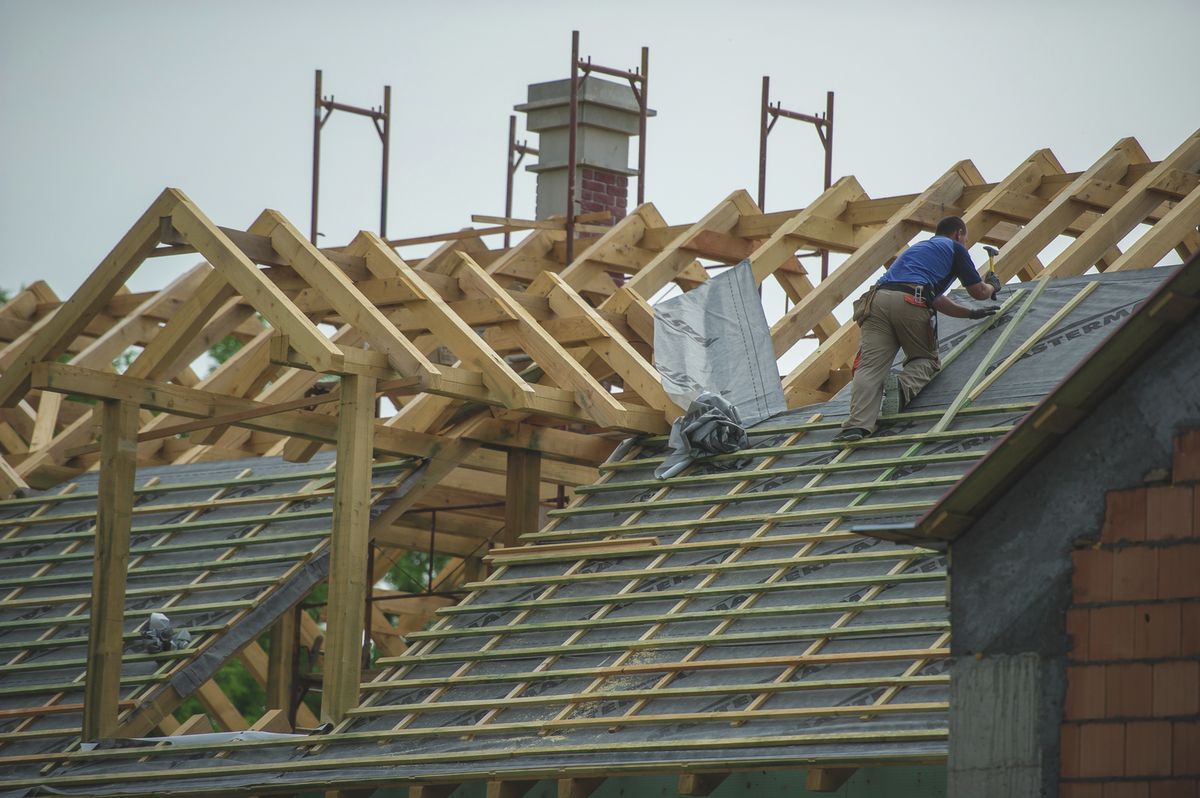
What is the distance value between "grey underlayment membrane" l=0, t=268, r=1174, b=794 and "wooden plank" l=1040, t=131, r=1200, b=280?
0.45m

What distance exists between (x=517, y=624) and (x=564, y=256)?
691 cm

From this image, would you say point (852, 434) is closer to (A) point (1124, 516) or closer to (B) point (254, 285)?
(B) point (254, 285)

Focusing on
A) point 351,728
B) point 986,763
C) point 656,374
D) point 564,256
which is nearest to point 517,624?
point 351,728

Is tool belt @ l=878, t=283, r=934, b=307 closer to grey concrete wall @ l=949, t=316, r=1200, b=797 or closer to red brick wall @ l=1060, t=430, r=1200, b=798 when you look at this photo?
grey concrete wall @ l=949, t=316, r=1200, b=797

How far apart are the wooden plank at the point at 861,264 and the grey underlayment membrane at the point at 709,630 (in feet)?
3.06

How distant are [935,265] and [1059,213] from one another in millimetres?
2338

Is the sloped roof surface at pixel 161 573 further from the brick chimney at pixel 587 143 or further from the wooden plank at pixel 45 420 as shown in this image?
the brick chimney at pixel 587 143

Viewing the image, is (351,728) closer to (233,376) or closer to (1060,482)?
(233,376)

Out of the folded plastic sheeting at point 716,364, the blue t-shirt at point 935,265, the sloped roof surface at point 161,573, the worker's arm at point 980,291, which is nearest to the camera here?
the blue t-shirt at point 935,265

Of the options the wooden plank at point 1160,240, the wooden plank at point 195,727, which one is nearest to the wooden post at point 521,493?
the wooden plank at point 195,727

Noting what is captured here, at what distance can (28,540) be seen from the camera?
15.5 meters

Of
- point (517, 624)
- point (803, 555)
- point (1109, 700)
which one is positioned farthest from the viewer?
point (517, 624)

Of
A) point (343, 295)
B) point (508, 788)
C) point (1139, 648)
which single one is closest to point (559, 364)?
point (343, 295)

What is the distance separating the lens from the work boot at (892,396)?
12445mm
